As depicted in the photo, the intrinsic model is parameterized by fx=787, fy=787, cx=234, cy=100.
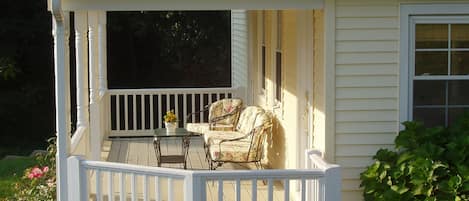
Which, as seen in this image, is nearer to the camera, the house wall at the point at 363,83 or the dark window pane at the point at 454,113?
the house wall at the point at 363,83

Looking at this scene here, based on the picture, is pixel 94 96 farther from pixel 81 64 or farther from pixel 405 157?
pixel 405 157

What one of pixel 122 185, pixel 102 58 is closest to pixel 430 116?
pixel 122 185

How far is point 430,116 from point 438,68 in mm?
399

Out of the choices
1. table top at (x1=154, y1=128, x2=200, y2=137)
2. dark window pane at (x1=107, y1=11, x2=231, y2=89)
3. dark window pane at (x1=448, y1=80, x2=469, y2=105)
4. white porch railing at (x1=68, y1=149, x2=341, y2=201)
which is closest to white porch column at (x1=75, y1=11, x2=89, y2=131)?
table top at (x1=154, y1=128, x2=200, y2=137)

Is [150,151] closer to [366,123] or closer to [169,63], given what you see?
[366,123]

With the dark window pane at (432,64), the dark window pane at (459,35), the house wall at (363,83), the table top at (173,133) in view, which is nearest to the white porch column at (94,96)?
the table top at (173,133)

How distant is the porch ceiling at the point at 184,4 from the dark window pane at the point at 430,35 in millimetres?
825

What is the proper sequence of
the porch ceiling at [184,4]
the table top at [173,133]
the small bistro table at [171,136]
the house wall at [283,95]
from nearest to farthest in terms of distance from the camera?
the porch ceiling at [184,4], the house wall at [283,95], the small bistro table at [171,136], the table top at [173,133]

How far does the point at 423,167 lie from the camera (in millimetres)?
5762

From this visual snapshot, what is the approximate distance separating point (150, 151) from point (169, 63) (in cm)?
931

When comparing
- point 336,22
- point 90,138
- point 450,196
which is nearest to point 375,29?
point 336,22

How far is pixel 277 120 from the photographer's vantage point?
9.06m

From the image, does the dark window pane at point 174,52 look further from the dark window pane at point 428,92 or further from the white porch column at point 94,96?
the dark window pane at point 428,92

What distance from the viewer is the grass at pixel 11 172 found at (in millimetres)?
9969
